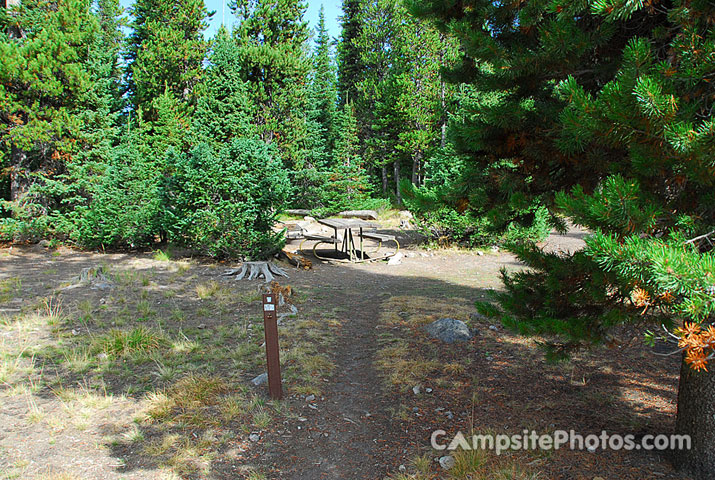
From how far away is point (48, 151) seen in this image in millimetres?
12500

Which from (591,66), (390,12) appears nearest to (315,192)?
(390,12)

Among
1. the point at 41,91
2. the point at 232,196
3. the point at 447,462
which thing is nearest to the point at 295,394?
the point at 447,462

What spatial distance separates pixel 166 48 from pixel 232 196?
34.9 feet

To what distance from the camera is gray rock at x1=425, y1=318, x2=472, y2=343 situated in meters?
5.28

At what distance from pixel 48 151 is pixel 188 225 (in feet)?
19.2

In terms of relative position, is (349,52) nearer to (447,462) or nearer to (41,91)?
(41,91)

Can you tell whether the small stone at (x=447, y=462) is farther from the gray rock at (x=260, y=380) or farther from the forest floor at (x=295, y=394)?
the gray rock at (x=260, y=380)

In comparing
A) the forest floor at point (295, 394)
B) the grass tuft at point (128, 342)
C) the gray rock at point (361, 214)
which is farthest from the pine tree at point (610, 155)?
the gray rock at point (361, 214)

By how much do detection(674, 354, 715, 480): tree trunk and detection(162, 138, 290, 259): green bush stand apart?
7993mm

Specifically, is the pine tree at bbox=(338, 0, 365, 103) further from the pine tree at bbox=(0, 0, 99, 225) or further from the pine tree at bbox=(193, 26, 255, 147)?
the pine tree at bbox=(0, 0, 99, 225)

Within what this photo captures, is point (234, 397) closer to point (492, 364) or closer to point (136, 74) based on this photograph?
point (492, 364)

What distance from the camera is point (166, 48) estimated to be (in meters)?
17.0

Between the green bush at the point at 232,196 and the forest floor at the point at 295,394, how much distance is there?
2909 mm

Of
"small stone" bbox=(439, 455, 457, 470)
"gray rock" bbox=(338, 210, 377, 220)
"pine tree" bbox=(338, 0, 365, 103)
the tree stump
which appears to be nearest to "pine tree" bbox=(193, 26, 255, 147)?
the tree stump
